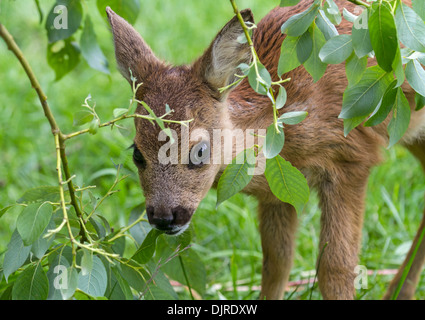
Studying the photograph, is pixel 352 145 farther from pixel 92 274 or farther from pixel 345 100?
pixel 92 274

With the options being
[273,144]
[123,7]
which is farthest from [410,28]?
[123,7]

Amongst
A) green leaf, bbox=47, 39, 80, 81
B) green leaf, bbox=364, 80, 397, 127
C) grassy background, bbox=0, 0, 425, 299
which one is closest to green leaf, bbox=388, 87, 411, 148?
green leaf, bbox=364, 80, 397, 127

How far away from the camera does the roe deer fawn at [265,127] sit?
3.02 m

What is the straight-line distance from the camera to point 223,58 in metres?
3.14

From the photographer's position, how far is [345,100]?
89.9 inches

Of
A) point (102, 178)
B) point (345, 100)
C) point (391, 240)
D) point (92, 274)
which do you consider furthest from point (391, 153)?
point (92, 274)

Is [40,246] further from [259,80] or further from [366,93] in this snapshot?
[366,93]

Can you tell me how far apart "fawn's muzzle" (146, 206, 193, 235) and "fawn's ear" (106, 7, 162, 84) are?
74cm

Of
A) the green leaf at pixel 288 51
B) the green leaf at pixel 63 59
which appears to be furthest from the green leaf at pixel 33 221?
the green leaf at pixel 63 59

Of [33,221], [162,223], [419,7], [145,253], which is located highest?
[419,7]

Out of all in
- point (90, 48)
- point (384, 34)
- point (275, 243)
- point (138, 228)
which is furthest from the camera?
point (275, 243)

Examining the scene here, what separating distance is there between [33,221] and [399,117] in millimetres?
1308

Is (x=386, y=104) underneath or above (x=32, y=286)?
above

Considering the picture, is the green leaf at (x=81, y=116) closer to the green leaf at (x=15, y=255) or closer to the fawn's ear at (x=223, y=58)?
the green leaf at (x=15, y=255)
